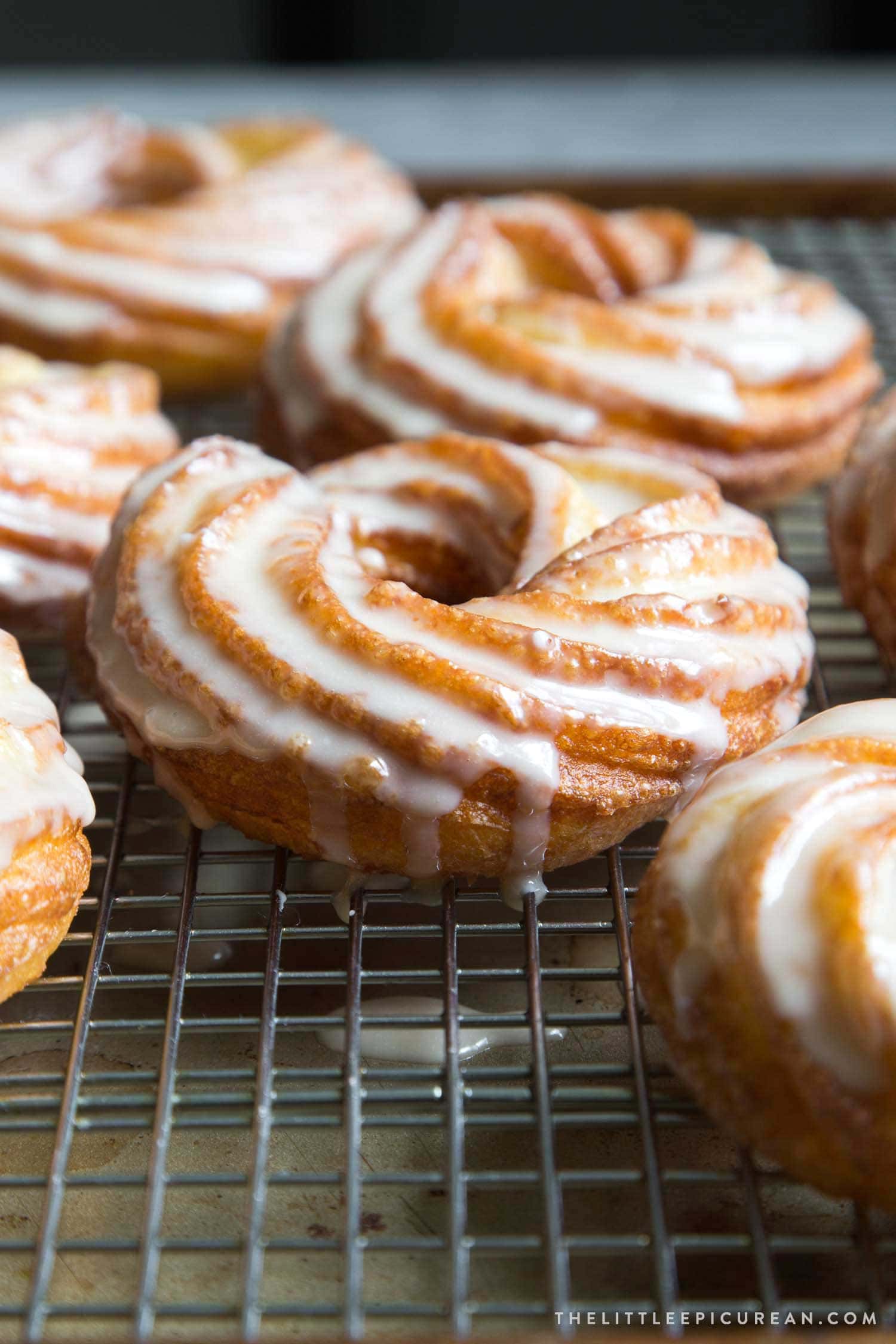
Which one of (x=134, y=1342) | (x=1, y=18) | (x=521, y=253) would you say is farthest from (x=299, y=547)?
(x=1, y=18)

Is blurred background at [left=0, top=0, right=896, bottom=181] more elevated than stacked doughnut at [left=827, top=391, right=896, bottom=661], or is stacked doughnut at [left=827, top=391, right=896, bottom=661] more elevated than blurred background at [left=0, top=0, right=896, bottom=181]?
stacked doughnut at [left=827, top=391, right=896, bottom=661]

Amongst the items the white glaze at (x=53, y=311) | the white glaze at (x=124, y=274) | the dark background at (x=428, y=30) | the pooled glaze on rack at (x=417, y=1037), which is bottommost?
the dark background at (x=428, y=30)

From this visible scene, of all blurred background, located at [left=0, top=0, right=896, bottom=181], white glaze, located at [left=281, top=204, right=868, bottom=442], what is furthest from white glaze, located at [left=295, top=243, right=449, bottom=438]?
blurred background, located at [left=0, top=0, right=896, bottom=181]

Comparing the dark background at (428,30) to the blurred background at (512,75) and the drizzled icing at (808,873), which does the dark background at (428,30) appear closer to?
the blurred background at (512,75)

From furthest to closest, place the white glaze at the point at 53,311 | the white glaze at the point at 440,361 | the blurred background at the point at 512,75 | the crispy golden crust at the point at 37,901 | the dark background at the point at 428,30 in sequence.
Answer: the dark background at the point at 428,30, the blurred background at the point at 512,75, the white glaze at the point at 53,311, the white glaze at the point at 440,361, the crispy golden crust at the point at 37,901

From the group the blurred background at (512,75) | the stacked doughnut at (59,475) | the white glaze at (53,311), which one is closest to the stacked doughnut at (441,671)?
the stacked doughnut at (59,475)

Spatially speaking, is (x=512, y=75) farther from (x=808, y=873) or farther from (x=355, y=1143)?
(x=355, y=1143)

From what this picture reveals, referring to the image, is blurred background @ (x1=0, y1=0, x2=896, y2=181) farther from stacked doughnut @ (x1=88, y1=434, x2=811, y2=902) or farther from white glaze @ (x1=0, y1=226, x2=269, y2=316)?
stacked doughnut @ (x1=88, y1=434, x2=811, y2=902)
